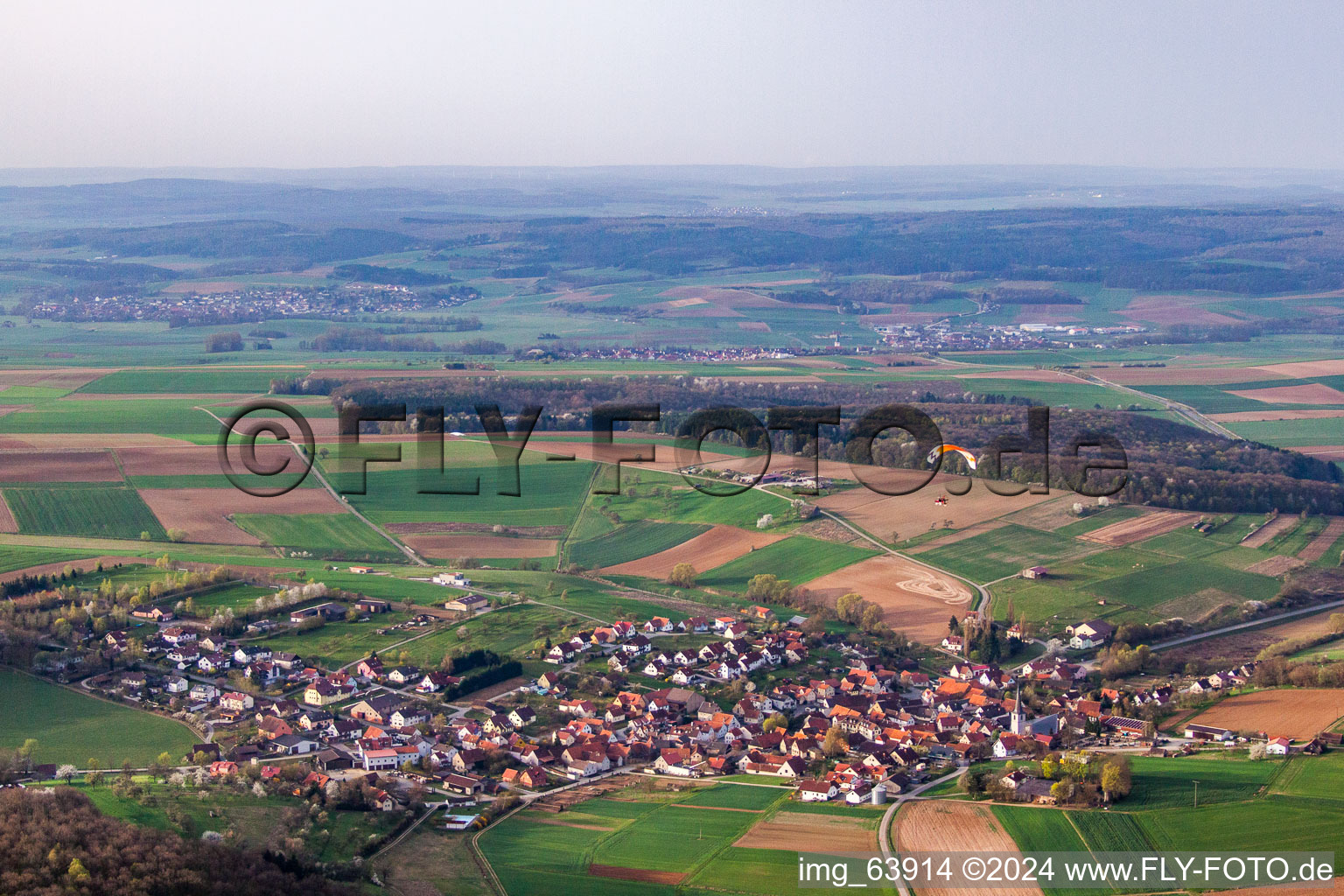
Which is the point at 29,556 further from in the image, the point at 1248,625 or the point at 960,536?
the point at 1248,625

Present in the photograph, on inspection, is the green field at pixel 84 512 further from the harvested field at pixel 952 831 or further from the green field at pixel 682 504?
the harvested field at pixel 952 831

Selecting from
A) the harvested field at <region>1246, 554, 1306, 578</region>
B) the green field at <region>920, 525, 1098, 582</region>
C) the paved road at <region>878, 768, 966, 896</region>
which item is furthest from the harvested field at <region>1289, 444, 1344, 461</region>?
the paved road at <region>878, 768, 966, 896</region>

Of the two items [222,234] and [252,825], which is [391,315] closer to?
[222,234]

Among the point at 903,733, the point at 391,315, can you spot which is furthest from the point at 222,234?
the point at 903,733

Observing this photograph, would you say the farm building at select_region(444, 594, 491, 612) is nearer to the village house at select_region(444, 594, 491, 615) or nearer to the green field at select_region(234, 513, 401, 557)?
the village house at select_region(444, 594, 491, 615)

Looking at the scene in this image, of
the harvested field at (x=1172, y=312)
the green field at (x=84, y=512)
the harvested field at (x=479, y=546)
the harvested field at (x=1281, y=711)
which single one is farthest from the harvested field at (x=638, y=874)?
the harvested field at (x=1172, y=312)

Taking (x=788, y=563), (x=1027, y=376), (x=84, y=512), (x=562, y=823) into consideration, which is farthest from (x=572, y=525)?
(x=1027, y=376)
